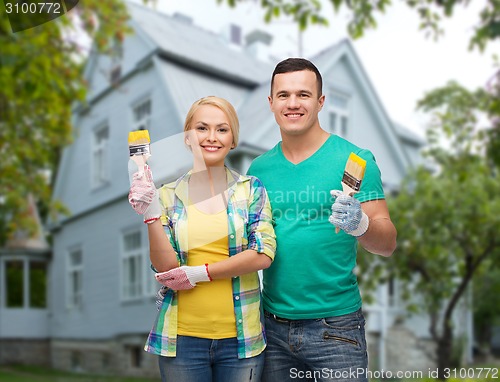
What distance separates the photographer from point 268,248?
172 cm

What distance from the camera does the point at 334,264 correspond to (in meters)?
1.87

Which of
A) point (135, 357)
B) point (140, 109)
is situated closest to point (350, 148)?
point (140, 109)

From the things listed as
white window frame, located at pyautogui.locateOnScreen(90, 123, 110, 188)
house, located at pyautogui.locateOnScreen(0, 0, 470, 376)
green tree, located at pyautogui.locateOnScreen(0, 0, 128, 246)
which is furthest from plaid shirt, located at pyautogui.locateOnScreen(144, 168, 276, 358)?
white window frame, located at pyautogui.locateOnScreen(90, 123, 110, 188)

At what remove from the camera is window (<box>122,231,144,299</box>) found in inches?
519

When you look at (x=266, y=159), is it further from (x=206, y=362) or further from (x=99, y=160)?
(x=99, y=160)

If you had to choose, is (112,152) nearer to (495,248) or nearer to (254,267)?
(495,248)

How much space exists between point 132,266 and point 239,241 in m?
12.3

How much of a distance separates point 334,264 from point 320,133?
0.38 m

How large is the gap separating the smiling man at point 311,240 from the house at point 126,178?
646 centimetres

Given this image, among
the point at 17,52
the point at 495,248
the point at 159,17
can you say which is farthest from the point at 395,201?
the point at 17,52

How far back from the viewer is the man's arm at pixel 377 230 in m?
1.77

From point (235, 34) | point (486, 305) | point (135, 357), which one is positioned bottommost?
point (135, 357)

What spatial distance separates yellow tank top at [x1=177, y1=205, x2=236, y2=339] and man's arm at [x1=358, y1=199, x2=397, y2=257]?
1.26ft

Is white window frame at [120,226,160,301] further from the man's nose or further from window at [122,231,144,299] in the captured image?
the man's nose
